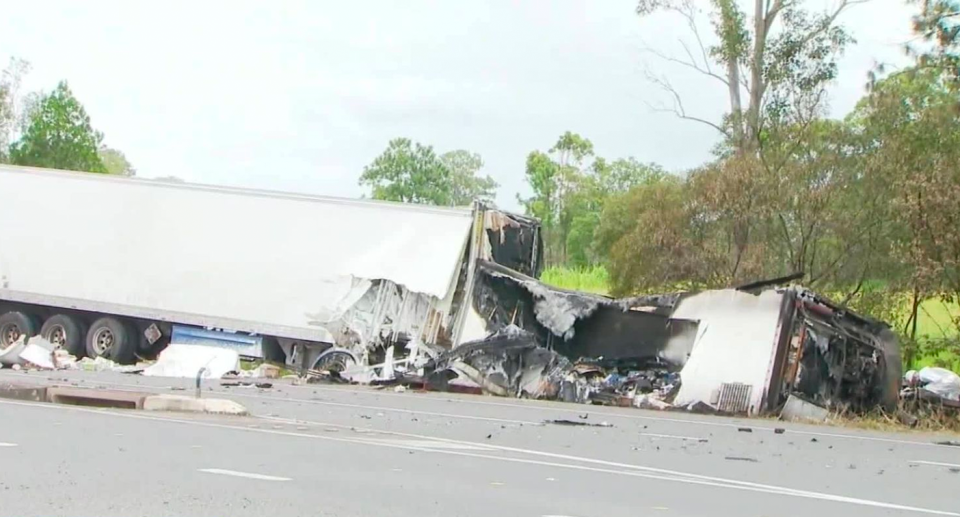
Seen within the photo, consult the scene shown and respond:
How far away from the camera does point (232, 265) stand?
80.1ft

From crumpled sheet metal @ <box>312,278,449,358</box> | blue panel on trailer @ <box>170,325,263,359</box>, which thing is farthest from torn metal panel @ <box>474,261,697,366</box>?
blue panel on trailer @ <box>170,325,263,359</box>

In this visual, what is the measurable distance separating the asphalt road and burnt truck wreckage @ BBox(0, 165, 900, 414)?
3.15 m

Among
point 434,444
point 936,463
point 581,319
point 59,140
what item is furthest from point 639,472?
point 59,140

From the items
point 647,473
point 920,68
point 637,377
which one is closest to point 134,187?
point 637,377

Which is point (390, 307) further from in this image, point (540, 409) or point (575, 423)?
point (575, 423)

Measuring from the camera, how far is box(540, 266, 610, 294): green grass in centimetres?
3384

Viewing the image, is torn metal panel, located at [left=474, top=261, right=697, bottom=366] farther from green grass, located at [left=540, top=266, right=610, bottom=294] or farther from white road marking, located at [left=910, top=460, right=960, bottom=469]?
green grass, located at [left=540, top=266, right=610, bottom=294]

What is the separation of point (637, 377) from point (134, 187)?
429 inches

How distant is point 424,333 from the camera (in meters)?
23.0

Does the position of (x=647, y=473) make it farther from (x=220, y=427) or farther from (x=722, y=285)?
(x=722, y=285)

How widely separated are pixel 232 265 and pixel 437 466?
49.1 feet

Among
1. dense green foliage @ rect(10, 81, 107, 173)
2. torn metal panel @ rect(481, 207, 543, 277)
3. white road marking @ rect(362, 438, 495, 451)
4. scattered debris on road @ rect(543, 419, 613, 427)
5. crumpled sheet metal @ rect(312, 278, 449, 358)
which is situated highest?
dense green foliage @ rect(10, 81, 107, 173)

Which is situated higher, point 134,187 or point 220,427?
point 134,187

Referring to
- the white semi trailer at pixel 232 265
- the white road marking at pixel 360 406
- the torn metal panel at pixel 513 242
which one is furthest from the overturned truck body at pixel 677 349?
the white road marking at pixel 360 406
